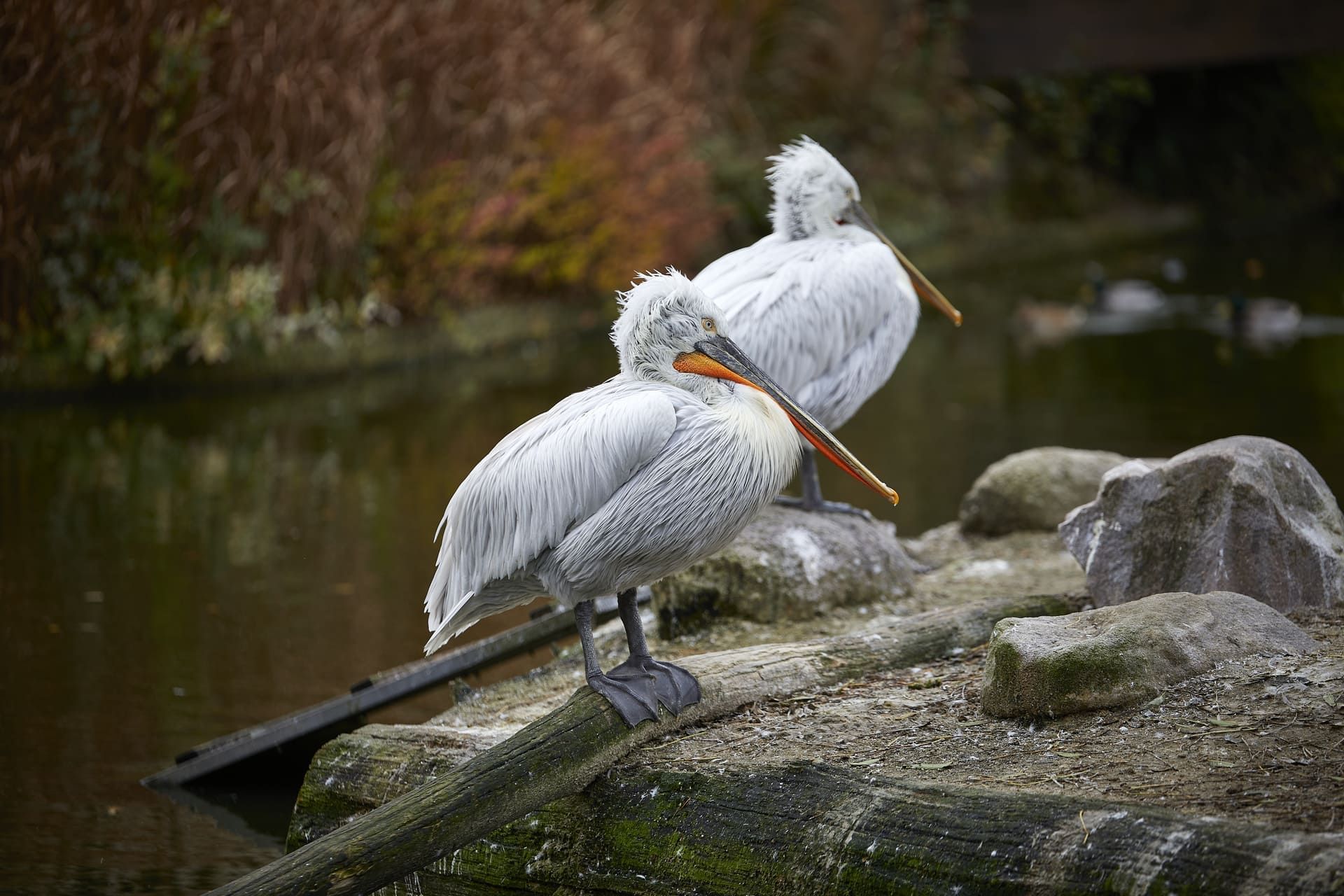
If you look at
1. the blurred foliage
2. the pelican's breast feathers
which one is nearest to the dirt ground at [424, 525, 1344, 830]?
the pelican's breast feathers

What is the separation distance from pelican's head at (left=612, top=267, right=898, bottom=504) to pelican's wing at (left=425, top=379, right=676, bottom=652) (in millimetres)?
87

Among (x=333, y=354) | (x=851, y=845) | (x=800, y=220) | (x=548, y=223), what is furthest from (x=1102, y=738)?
(x=548, y=223)

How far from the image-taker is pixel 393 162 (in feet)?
32.1

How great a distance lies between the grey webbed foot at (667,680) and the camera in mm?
2918

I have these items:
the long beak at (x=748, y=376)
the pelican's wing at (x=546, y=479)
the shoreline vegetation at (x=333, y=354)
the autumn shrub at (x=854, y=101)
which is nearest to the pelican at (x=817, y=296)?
the long beak at (x=748, y=376)

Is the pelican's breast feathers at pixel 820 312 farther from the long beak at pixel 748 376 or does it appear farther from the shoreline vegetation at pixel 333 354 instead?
the shoreline vegetation at pixel 333 354

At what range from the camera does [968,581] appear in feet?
14.3

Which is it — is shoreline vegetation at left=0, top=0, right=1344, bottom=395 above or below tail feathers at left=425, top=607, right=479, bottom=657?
above

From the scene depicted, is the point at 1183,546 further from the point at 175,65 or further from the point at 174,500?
the point at 175,65

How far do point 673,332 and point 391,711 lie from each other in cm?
198

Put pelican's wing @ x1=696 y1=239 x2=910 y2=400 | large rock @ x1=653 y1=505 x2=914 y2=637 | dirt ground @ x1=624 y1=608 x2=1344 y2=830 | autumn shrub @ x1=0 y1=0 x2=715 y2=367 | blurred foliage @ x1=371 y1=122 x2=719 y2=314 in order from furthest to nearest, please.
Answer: blurred foliage @ x1=371 y1=122 x2=719 y2=314 → autumn shrub @ x1=0 y1=0 x2=715 y2=367 → pelican's wing @ x1=696 y1=239 x2=910 y2=400 → large rock @ x1=653 y1=505 x2=914 y2=637 → dirt ground @ x1=624 y1=608 x2=1344 y2=830

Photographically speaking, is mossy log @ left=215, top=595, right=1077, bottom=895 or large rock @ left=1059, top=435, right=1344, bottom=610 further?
large rock @ left=1059, top=435, right=1344, bottom=610

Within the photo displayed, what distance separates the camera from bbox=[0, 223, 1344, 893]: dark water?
3838mm

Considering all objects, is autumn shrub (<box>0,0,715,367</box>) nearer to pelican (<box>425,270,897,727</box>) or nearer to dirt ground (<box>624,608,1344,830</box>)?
pelican (<box>425,270,897,727</box>)
